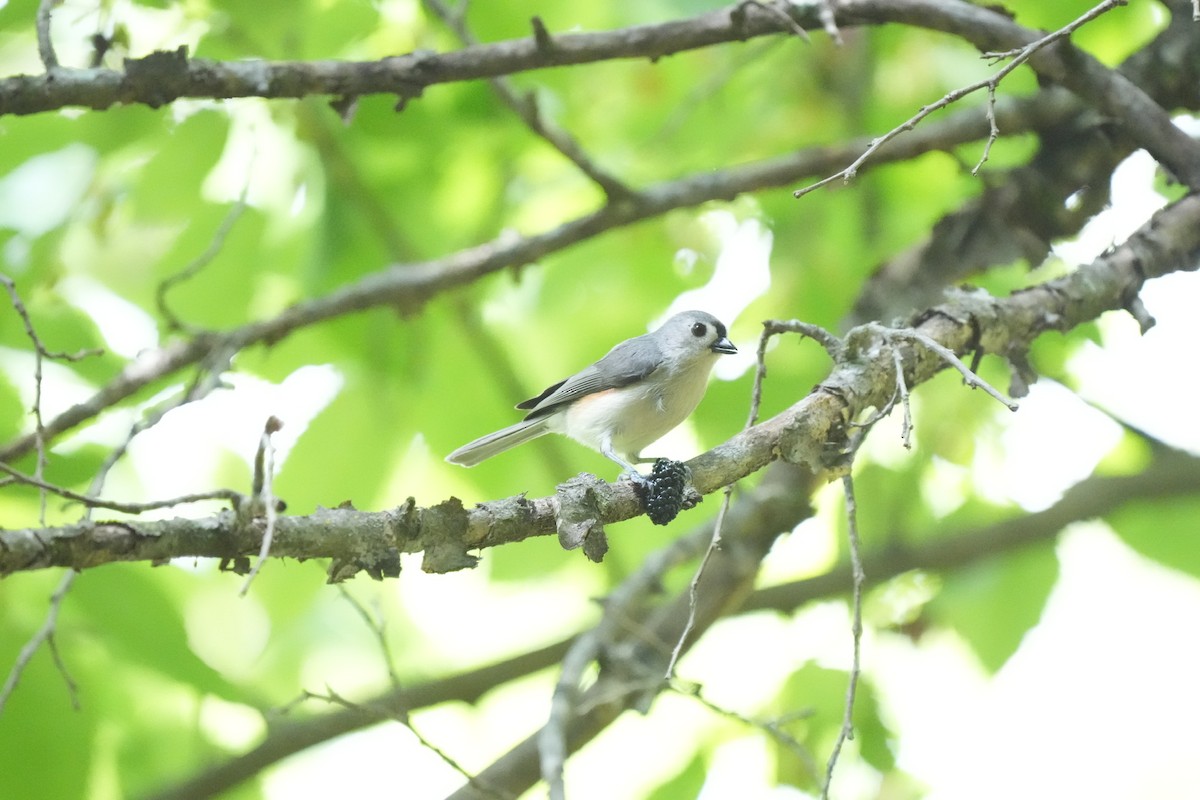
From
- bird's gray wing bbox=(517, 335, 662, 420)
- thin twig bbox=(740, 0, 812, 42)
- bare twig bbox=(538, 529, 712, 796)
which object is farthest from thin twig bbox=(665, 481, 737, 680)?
thin twig bbox=(740, 0, 812, 42)

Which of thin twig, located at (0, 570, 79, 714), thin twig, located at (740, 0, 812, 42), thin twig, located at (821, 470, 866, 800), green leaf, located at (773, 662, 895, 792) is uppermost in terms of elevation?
thin twig, located at (740, 0, 812, 42)

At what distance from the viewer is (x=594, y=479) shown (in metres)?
2.17

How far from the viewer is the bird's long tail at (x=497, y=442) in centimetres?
387

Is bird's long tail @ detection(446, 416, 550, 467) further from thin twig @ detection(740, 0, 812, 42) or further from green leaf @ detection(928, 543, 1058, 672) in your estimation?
green leaf @ detection(928, 543, 1058, 672)

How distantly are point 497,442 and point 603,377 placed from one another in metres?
0.49

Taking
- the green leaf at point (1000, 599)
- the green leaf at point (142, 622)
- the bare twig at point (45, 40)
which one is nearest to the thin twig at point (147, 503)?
the green leaf at point (142, 622)

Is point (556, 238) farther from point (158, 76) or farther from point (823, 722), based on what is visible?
point (823, 722)

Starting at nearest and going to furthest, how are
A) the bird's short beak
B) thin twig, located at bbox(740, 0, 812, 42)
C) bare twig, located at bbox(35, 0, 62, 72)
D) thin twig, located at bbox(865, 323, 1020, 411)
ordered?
thin twig, located at bbox(865, 323, 1020, 411)
bare twig, located at bbox(35, 0, 62, 72)
thin twig, located at bbox(740, 0, 812, 42)
the bird's short beak

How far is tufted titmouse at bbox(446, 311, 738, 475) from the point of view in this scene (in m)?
3.68

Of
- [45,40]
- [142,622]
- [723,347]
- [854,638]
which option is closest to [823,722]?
[723,347]

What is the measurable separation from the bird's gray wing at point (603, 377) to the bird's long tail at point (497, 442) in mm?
50

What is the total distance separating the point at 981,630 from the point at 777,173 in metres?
2.12

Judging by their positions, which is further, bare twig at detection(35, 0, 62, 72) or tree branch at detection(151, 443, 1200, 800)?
tree branch at detection(151, 443, 1200, 800)

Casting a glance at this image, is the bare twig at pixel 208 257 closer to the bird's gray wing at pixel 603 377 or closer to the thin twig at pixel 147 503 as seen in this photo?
the bird's gray wing at pixel 603 377
